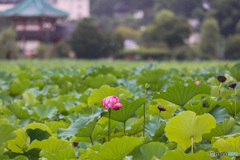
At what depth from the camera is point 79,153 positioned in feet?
2.66

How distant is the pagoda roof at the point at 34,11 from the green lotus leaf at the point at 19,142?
26.5m

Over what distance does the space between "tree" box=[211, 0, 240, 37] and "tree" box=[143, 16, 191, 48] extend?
5332 mm

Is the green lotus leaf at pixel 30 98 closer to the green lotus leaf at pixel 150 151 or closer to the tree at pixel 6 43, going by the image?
the green lotus leaf at pixel 150 151

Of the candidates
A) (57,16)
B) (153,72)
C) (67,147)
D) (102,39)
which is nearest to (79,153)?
(67,147)

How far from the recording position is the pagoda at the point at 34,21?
1063 inches

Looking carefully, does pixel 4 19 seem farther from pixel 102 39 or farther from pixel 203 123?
pixel 203 123

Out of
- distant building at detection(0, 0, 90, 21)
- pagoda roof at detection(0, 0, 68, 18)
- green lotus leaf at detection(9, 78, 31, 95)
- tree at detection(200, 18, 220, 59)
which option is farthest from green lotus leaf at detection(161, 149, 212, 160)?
distant building at detection(0, 0, 90, 21)

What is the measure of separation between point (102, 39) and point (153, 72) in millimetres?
22831

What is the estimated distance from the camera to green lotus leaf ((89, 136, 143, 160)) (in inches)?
24.9

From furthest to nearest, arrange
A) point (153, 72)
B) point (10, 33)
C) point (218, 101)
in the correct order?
point (10, 33)
point (153, 72)
point (218, 101)

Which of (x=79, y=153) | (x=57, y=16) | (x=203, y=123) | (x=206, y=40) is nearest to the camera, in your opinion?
(x=203, y=123)

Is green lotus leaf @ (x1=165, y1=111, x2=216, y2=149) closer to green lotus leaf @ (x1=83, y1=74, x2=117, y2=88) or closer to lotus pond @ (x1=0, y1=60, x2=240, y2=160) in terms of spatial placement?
lotus pond @ (x1=0, y1=60, x2=240, y2=160)

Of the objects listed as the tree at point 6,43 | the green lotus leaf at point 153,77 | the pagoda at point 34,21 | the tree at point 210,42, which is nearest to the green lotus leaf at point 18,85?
the green lotus leaf at point 153,77

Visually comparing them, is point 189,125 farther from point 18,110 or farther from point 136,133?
point 18,110
